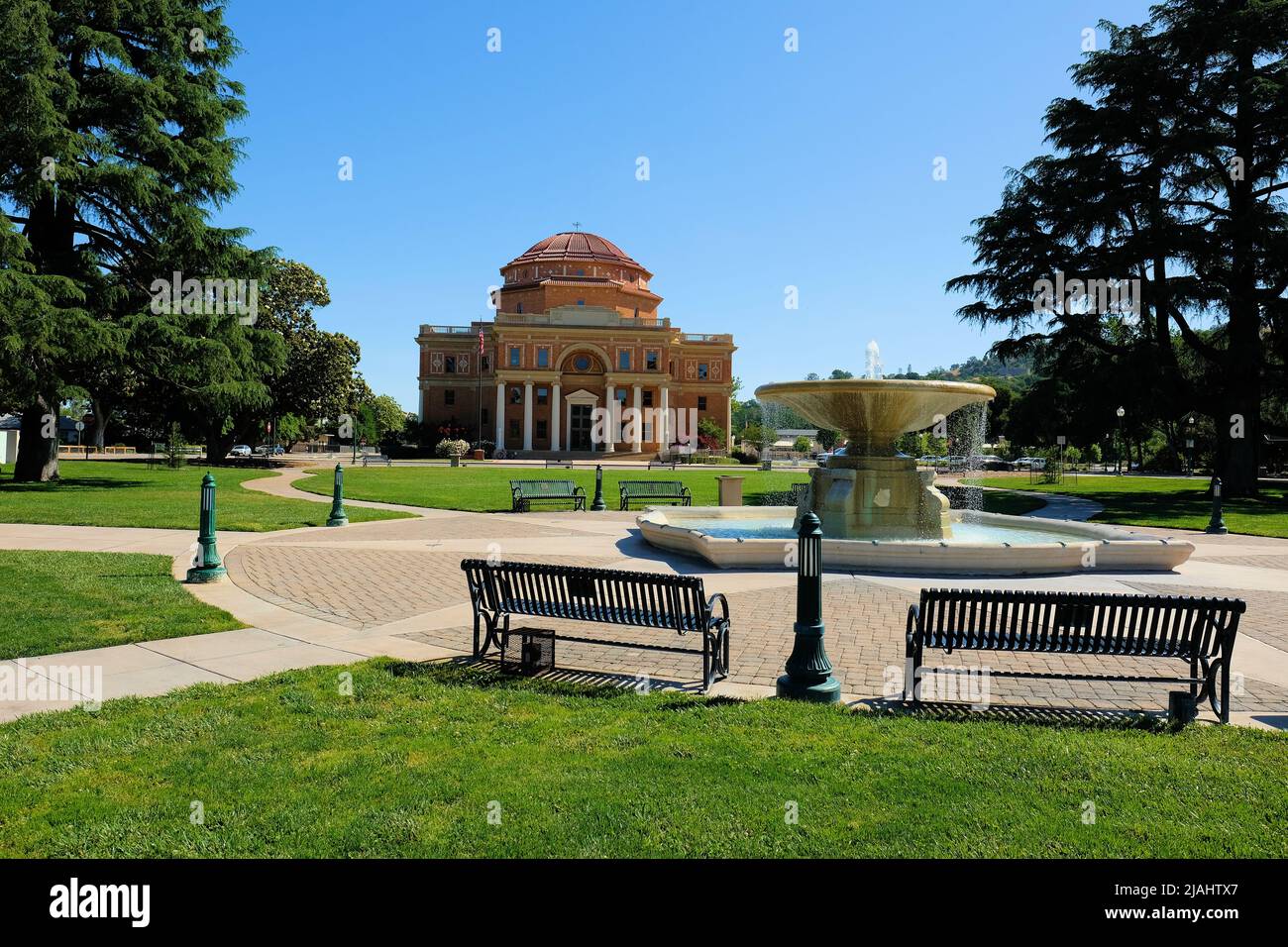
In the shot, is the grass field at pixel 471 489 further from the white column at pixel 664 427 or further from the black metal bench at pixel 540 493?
the white column at pixel 664 427

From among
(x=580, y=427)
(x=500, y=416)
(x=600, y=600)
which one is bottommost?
(x=600, y=600)

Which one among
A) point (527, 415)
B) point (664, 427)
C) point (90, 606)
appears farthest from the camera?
point (664, 427)

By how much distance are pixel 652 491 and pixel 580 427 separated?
4986 centimetres

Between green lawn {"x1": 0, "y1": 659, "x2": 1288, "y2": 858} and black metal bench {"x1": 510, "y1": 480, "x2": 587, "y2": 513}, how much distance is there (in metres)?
15.9

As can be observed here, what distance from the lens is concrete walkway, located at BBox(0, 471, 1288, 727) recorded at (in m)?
6.20

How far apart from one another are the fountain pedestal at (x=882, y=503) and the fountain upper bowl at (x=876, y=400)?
0.70m

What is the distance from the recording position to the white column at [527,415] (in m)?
69.6

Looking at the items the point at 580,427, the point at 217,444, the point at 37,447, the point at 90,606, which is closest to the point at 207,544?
the point at 90,606

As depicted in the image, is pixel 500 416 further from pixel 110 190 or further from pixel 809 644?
pixel 809 644

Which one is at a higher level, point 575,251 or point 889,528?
point 575,251

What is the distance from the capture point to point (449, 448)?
60188mm

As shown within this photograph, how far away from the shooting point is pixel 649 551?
13.4m

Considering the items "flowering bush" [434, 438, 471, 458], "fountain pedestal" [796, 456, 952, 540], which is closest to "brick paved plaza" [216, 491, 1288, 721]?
"fountain pedestal" [796, 456, 952, 540]

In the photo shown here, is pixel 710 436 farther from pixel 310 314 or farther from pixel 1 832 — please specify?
pixel 1 832
